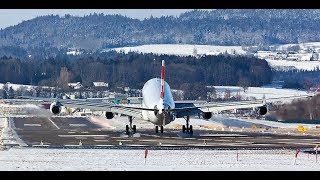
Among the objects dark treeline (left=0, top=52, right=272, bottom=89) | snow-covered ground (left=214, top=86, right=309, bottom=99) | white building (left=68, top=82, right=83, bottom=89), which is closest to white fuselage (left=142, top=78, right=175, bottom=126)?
snow-covered ground (left=214, top=86, right=309, bottom=99)

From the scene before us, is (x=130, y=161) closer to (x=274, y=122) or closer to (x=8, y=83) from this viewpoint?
(x=274, y=122)

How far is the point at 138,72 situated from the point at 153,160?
115 metres

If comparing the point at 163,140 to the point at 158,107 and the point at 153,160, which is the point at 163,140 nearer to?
the point at 158,107

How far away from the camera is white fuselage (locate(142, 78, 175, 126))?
59.6 metres

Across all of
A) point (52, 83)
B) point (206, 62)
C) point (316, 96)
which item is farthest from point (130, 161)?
point (206, 62)

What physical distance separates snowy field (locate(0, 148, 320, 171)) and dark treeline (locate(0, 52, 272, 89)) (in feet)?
321

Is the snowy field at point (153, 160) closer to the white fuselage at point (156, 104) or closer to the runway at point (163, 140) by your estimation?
the runway at point (163, 140)

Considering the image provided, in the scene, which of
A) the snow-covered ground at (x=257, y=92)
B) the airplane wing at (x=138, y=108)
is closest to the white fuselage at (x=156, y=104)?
the airplane wing at (x=138, y=108)

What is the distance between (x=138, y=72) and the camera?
150375 mm

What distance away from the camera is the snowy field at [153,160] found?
30.9 meters

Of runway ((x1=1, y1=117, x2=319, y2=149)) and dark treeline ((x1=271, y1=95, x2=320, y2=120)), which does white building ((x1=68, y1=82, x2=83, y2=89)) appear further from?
runway ((x1=1, y1=117, x2=319, y2=149))
